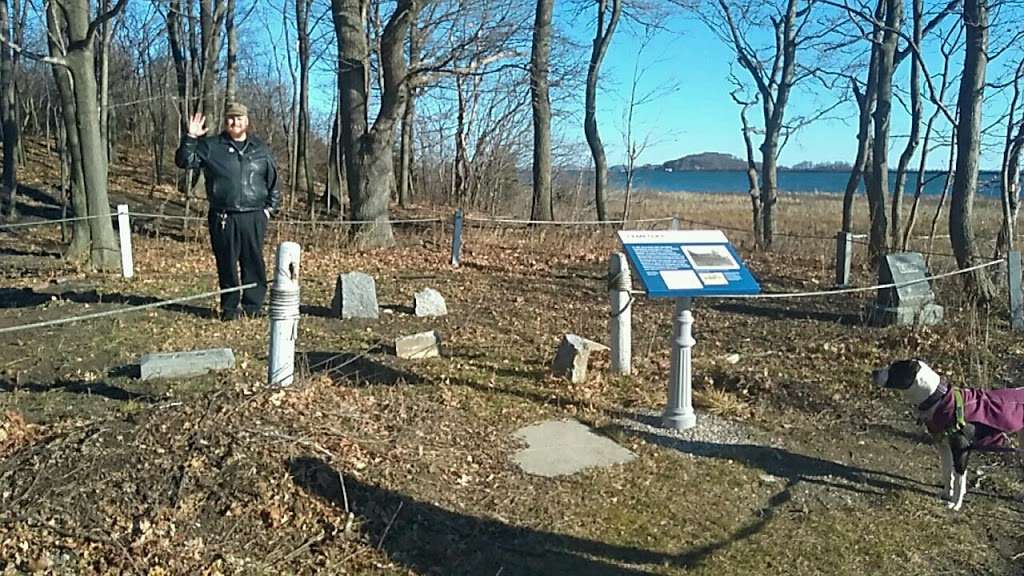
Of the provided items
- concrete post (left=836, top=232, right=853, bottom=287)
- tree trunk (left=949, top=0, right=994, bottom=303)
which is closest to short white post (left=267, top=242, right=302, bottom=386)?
tree trunk (left=949, top=0, right=994, bottom=303)

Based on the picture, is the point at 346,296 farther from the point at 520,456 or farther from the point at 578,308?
the point at 520,456

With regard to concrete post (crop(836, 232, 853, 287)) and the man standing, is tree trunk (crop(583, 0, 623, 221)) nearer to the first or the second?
concrete post (crop(836, 232, 853, 287))

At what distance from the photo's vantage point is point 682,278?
18.2 ft

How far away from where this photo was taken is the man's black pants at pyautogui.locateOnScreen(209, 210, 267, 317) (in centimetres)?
758

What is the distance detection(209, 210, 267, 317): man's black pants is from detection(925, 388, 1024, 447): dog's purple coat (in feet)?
19.3

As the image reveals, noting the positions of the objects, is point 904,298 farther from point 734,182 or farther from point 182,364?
point 734,182

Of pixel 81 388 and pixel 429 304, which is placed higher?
pixel 429 304

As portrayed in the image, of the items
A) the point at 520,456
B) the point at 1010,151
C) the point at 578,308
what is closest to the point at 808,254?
the point at 1010,151

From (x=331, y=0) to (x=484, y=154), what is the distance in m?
9.82

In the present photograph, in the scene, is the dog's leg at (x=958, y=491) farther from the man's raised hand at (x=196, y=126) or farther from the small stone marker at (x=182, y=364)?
the man's raised hand at (x=196, y=126)

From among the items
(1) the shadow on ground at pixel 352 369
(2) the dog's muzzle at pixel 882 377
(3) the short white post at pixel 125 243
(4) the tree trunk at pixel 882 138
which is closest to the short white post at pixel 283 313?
(1) the shadow on ground at pixel 352 369

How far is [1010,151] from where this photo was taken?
1180 cm

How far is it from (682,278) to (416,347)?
2.52m

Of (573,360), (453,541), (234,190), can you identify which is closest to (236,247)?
(234,190)
